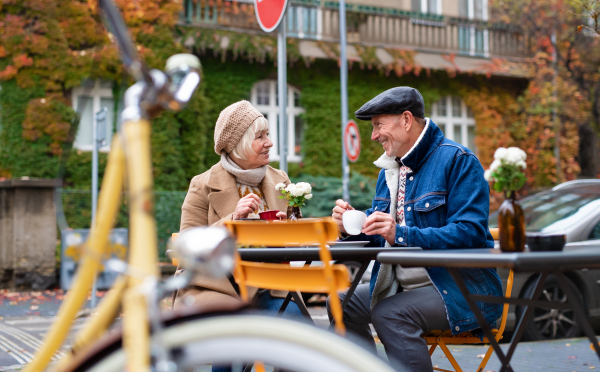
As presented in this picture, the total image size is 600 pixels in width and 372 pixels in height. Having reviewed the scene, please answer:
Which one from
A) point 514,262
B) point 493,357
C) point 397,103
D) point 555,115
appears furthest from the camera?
point 555,115

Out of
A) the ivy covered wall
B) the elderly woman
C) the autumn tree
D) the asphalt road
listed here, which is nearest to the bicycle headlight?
the elderly woman

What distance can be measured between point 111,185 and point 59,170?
1.15 feet

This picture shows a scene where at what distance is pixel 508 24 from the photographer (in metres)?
19.7

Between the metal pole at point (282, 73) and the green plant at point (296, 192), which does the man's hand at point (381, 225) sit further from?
the metal pole at point (282, 73)

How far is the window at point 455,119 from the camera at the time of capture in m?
18.9

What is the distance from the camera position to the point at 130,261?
1.00m

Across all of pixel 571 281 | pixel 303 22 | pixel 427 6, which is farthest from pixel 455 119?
pixel 571 281

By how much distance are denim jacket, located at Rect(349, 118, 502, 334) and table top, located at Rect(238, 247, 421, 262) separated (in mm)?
193

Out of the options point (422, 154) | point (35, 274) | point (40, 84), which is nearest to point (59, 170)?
point (422, 154)

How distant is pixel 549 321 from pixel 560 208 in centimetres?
132

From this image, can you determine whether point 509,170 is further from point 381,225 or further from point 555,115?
point 555,115

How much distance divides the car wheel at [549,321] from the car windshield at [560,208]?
63cm

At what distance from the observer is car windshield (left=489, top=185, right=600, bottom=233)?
22.2 feet

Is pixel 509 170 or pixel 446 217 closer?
pixel 509 170
